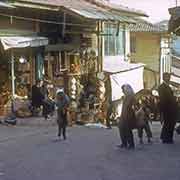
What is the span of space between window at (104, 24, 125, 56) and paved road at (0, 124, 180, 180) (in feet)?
47.2

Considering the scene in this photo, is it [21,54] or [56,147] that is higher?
[21,54]

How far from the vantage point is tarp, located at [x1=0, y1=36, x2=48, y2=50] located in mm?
19391

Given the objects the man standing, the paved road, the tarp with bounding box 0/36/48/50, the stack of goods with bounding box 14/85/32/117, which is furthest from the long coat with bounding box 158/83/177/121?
the stack of goods with bounding box 14/85/32/117

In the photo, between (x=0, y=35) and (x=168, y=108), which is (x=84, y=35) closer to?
(x=0, y=35)

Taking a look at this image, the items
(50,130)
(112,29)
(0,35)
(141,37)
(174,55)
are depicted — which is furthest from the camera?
(174,55)

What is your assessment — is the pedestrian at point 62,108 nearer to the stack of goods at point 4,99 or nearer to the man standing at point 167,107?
the man standing at point 167,107

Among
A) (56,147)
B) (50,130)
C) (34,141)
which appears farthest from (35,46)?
(56,147)

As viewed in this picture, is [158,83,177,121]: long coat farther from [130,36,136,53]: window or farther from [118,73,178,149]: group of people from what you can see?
[130,36,136,53]: window

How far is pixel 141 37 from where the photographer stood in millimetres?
41156

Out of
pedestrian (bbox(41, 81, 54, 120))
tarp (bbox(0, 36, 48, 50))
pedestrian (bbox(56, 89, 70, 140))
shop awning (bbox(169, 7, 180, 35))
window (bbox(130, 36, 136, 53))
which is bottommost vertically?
pedestrian (bbox(41, 81, 54, 120))

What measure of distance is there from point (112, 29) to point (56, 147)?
17864 millimetres

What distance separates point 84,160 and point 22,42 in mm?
9787

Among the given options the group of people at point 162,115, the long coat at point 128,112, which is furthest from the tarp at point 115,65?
the long coat at point 128,112

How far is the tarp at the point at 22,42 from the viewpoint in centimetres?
1939
